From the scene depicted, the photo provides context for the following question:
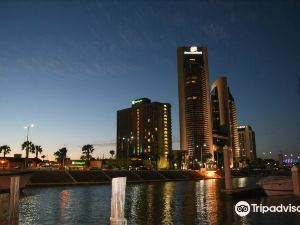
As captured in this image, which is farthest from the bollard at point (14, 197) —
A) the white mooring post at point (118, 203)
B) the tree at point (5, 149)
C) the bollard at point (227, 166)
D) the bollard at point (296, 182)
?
the tree at point (5, 149)

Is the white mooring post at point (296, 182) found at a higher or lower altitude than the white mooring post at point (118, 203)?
lower

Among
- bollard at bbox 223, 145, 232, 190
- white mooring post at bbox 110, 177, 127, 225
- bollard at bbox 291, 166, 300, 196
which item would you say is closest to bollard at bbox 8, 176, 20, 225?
white mooring post at bbox 110, 177, 127, 225

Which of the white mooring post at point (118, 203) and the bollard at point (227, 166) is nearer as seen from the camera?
the white mooring post at point (118, 203)

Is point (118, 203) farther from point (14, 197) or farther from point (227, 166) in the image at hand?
point (227, 166)

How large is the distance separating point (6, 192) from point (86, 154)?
142681mm

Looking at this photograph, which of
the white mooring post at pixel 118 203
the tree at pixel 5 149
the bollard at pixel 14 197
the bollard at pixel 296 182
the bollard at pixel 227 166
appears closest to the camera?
the white mooring post at pixel 118 203

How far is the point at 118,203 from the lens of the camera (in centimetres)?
870

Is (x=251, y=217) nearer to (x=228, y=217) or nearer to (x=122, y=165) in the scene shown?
(x=228, y=217)

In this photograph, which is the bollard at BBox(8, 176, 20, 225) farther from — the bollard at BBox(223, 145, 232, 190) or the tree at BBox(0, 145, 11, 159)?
the tree at BBox(0, 145, 11, 159)

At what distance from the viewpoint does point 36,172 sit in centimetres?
8619

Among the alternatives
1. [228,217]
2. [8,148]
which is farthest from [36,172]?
[8,148]

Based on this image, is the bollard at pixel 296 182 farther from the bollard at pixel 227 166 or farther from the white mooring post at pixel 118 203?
the white mooring post at pixel 118 203

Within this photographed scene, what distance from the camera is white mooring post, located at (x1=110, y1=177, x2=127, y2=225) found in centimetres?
862

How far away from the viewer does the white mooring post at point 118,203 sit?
862cm
